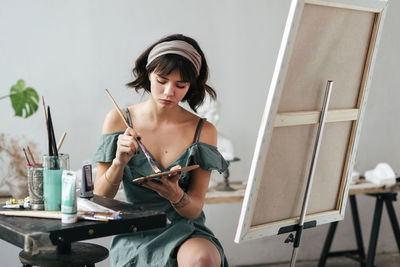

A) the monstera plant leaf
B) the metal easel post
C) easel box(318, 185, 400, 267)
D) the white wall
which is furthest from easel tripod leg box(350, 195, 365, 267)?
the monstera plant leaf

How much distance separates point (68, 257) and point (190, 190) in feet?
1.72

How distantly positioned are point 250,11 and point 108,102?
110 centimetres

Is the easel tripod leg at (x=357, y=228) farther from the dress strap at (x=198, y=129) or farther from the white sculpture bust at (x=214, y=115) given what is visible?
the dress strap at (x=198, y=129)

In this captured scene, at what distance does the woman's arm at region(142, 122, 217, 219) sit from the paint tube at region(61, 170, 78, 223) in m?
0.30

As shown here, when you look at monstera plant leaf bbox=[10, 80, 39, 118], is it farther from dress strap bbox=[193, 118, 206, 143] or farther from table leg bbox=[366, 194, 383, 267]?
table leg bbox=[366, 194, 383, 267]

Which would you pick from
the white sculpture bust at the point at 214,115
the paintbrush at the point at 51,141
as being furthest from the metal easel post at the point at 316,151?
the white sculpture bust at the point at 214,115

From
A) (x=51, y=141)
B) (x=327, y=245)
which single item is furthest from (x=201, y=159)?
(x=327, y=245)

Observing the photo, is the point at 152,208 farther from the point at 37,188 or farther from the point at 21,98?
the point at 21,98

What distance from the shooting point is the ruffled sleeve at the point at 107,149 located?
2.10 metres

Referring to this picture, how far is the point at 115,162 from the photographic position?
198cm

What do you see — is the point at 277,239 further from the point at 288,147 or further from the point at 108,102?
the point at 288,147

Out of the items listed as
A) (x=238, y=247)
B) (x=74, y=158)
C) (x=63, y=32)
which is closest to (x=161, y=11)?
(x=63, y=32)

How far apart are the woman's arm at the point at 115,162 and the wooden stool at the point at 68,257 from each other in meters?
0.21

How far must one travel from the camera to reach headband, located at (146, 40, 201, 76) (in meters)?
2.03
